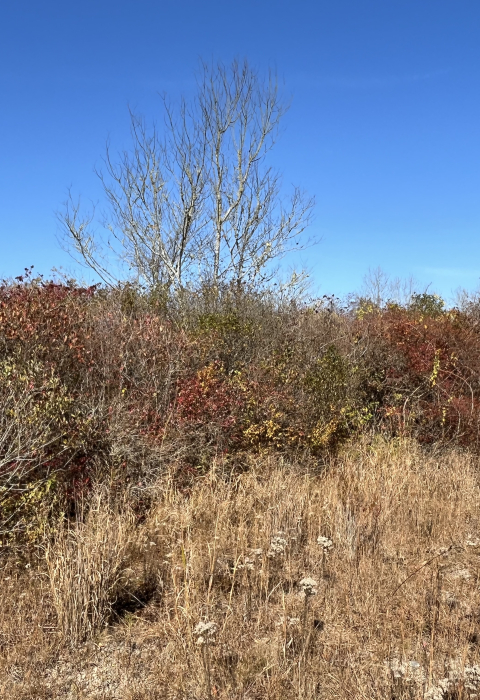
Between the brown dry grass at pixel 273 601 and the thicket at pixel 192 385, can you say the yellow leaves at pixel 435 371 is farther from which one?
the brown dry grass at pixel 273 601

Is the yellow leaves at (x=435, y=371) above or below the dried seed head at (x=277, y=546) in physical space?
above

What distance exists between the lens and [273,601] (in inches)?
140

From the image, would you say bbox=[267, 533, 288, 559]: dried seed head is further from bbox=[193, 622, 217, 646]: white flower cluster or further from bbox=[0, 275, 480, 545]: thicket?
bbox=[0, 275, 480, 545]: thicket

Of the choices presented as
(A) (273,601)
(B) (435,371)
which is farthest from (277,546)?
(B) (435,371)

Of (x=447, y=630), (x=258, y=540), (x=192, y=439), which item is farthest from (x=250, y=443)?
(x=447, y=630)

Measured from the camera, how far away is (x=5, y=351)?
5574 millimetres

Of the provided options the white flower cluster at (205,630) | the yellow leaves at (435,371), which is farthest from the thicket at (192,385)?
the white flower cluster at (205,630)

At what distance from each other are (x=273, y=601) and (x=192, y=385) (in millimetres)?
3076

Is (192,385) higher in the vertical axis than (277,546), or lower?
higher

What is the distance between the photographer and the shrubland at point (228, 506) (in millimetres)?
2902

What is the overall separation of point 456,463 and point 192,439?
296 centimetres

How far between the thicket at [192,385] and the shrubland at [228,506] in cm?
3

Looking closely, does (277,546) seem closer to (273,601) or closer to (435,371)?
(273,601)

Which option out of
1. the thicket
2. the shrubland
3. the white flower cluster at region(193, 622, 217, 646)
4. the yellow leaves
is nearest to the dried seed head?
the shrubland
